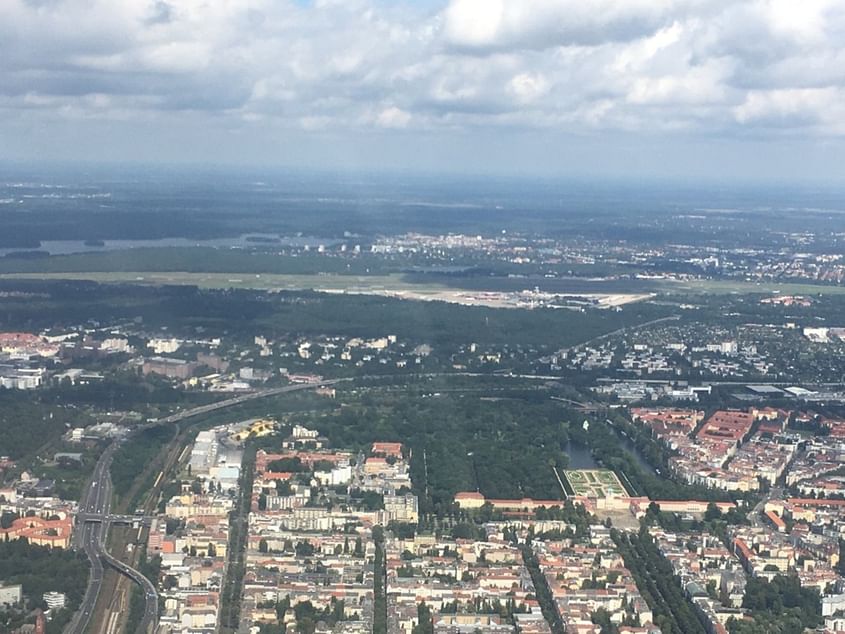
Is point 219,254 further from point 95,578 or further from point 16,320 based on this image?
point 95,578

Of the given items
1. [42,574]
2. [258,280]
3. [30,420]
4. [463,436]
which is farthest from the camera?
[258,280]

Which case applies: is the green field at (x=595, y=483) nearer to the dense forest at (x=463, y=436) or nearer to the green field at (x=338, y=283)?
the dense forest at (x=463, y=436)

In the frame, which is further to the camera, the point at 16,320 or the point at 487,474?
the point at 16,320

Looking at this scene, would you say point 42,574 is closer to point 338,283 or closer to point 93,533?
point 93,533

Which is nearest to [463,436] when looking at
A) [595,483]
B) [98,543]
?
[595,483]

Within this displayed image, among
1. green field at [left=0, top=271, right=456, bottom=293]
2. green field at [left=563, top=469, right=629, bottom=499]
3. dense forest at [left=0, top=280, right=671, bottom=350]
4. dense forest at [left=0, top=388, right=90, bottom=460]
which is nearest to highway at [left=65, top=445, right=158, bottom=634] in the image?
dense forest at [left=0, top=388, right=90, bottom=460]

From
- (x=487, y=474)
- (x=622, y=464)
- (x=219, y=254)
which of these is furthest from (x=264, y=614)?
(x=219, y=254)

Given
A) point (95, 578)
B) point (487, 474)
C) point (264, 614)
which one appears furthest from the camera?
point (487, 474)

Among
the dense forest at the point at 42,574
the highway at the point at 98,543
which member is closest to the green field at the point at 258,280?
the highway at the point at 98,543
